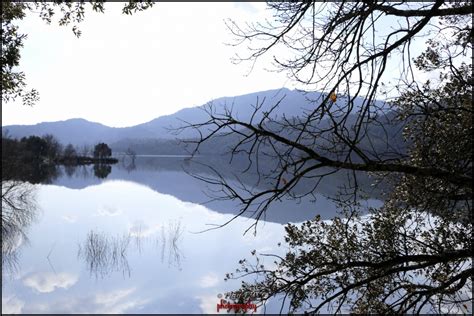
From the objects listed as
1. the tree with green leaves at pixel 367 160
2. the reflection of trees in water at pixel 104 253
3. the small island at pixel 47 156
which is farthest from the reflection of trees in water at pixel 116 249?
the small island at pixel 47 156

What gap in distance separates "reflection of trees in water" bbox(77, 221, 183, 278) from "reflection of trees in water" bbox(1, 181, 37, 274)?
3.30 metres

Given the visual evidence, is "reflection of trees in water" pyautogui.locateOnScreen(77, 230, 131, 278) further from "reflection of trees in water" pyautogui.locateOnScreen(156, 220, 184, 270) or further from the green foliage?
the green foliage

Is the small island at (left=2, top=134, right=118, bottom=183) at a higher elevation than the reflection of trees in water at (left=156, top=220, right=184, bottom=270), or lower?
higher

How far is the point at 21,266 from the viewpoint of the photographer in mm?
17531

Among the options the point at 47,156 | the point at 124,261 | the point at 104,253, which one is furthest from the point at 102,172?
the point at 124,261

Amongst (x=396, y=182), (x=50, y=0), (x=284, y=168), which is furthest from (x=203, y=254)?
(x=284, y=168)

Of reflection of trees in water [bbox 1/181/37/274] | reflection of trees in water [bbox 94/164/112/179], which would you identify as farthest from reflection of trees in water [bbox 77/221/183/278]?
reflection of trees in water [bbox 94/164/112/179]

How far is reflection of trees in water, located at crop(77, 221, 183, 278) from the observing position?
18109mm

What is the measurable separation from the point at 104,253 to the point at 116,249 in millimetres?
824

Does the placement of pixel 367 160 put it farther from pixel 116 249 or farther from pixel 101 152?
pixel 101 152

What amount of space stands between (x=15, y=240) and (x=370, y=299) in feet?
71.6

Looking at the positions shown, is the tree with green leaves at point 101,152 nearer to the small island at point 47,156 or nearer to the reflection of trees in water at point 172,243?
the small island at point 47,156

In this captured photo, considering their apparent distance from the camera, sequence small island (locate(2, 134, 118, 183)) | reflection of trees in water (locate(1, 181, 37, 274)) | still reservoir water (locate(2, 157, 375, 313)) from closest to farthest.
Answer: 1. still reservoir water (locate(2, 157, 375, 313))
2. reflection of trees in water (locate(1, 181, 37, 274))
3. small island (locate(2, 134, 118, 183))

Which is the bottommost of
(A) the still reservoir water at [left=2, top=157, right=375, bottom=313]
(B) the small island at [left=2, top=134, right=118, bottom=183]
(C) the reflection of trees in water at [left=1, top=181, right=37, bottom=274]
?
(A) the still reservoir water at [left=2, top=157, right=375, bottom=313]
